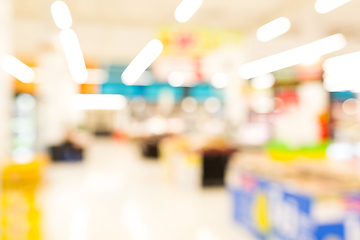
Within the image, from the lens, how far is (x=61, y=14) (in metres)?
6.47

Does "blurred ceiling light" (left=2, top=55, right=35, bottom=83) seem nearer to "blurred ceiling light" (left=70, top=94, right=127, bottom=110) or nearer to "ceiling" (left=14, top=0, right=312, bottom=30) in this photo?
"ceiling" (left=14, top=0, right=312, bottom=30)

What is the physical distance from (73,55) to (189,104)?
28.3 feet

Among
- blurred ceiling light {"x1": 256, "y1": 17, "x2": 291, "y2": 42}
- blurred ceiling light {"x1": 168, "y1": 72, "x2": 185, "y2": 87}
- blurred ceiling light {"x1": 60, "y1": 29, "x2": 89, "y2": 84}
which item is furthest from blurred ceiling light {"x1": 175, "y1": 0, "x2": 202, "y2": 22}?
blurred ceiling light {"x1": 168, "y1": 72, "x2": 185, "y2": 87}

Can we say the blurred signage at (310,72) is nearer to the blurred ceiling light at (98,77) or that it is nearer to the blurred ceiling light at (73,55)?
the blurred ceiling light at (73,55)

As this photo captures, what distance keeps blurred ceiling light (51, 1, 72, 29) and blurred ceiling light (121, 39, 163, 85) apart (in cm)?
200

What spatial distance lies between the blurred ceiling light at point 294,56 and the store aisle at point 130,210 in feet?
13.2

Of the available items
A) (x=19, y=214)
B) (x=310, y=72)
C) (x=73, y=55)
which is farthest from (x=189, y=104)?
(x=19, y=214)

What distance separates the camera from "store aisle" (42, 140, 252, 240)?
3795 millimetres

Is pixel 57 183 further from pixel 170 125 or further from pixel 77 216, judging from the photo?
pixel 170 125

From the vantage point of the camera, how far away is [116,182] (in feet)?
22.7

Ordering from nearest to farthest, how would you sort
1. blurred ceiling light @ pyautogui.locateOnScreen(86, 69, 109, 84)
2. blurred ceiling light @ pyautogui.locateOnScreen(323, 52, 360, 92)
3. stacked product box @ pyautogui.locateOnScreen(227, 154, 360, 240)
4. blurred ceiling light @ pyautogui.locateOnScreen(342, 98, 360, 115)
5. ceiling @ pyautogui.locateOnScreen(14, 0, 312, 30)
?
1. stacked product box @ pyautogui.locateOnScreen(227, 154, 360, 240)
2. ceiling @ pyautogui.locateOnScreen(14, 0, 312, 30)
3. blurred ceiling light @ pyautogui.locateOnScreen(323, 52, 360, 92)
4. blurred ceiling light @ pyautogui.locateOnScreen(342, 98, 360, 115)
5. blurred ceiling light @ pyautogui.locateOnScreen(86, 69, 109, 84)

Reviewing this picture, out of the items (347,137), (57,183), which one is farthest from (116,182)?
(347,137)

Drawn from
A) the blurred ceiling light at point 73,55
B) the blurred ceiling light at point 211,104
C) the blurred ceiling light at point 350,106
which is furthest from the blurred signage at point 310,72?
the blurred ceiling light at point 211,104

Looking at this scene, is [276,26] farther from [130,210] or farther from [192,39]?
[130,210]
